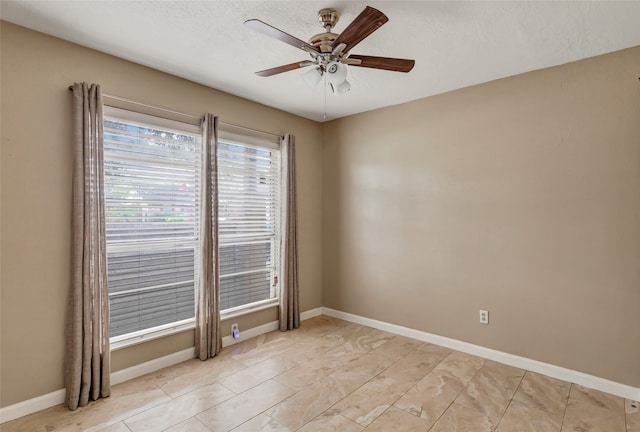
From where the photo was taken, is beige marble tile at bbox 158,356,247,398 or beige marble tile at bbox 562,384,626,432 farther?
beige marble tile at bbox 158,356,247,398

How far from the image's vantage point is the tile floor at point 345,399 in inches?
85.7

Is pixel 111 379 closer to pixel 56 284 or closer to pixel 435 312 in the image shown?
pixel 56 284

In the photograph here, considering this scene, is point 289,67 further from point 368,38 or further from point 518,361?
point 518,361

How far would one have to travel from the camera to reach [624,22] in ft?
7.07

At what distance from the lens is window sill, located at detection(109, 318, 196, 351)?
2695 mm

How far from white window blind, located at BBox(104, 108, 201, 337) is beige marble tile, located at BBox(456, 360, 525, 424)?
2.49 meters

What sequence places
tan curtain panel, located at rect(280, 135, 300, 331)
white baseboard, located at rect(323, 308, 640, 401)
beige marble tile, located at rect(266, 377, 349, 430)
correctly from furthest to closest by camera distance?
tan curtain panel, located at rect(280, 135, 300, 331), white baseboard, located at rect(323, 308, 640, 401), beige marble tile, located at rect(266, 377, 349, 430)

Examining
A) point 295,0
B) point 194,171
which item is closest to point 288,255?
point 194,171

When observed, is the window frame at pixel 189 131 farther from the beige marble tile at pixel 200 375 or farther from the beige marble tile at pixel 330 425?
the beige marble tile at pixel 330 425

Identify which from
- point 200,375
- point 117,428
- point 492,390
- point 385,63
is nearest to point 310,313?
point 200,375

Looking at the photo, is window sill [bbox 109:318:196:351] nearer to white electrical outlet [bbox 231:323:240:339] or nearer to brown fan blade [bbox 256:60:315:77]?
white electrical outlet [bbox 231:323:240:339]

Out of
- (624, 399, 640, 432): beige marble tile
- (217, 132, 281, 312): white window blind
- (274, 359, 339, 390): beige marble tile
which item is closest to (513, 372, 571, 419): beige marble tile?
(624, 399, 640, 432): beige marble tile

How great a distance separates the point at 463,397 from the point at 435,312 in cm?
108

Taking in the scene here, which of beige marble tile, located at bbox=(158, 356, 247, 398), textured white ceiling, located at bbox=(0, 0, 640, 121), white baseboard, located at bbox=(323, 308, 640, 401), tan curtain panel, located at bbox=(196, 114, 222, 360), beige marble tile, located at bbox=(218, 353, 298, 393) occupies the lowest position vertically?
beige marble tile, located at bbox=(218, 353, 298, 393)
